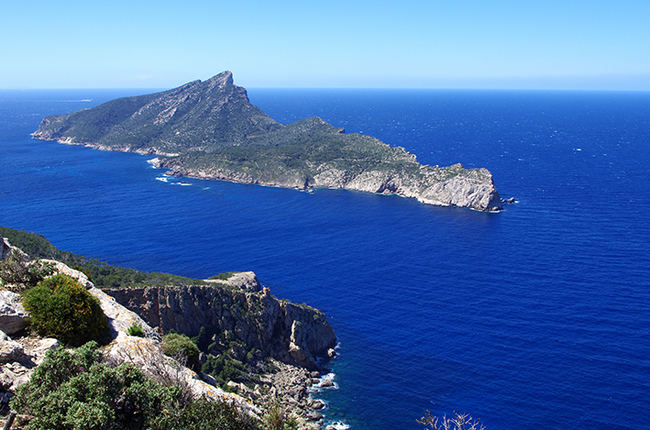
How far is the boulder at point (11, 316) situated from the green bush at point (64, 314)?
37cm

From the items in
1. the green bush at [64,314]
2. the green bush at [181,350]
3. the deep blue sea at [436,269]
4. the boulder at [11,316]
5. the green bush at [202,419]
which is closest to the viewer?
the green bush at [202,419]

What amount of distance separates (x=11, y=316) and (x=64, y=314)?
7.97 ft

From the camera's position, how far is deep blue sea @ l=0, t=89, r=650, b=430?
62.4 m

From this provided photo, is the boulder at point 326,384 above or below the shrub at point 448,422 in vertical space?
below

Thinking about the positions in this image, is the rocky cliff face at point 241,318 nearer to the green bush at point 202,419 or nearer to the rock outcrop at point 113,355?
the rock outcrop at point 113,355

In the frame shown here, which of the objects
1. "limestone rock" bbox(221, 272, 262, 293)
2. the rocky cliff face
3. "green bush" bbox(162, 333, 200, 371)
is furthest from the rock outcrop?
"limestone rock" bbox(221, 272, 262, 293)

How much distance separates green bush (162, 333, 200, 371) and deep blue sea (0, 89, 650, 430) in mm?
33261

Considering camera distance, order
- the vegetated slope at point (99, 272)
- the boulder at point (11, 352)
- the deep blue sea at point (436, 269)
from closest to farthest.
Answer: the boulder at point (11, 352) < the deep blue sea at point (436, 269) < the vegetated slope at point (99, 272)

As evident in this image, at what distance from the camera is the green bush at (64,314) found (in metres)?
25.5

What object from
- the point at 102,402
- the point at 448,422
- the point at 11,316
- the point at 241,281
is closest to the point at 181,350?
the point at 11,316

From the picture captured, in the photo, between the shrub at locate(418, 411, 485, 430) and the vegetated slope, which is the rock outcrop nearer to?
the shrub at locate(418, 411, 485, 430)

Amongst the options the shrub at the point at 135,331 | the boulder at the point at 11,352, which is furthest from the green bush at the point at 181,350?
the boulder at the point at 11,352

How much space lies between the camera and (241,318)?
70.7 m

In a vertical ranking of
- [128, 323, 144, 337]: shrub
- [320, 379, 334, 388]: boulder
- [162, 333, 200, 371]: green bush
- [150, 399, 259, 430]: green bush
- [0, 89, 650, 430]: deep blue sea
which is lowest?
[320, 379, 334, 388]: boulder
